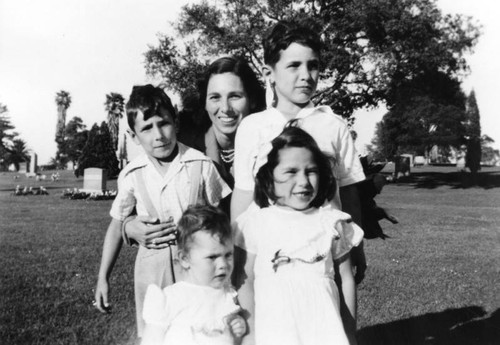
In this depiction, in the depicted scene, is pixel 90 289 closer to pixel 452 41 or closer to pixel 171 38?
pixel 171 38

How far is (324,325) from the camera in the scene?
92.2 inches

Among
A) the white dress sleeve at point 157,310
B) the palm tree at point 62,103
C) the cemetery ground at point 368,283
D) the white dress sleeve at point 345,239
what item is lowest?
the cemetery ground at point 368,283

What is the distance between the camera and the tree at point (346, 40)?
75.3 ft

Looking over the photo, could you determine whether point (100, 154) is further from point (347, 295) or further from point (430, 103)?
point (347, 295)

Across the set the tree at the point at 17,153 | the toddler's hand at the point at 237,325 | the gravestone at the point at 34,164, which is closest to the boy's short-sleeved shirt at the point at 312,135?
the toddler's hand at the point at 237,325

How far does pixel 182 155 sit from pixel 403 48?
77.4 feet

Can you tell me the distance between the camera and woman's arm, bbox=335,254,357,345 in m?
2.49

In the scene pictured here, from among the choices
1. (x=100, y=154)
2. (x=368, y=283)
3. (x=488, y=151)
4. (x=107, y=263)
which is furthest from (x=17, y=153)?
(x=107, y=263)

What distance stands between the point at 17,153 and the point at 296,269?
59392 millimetres

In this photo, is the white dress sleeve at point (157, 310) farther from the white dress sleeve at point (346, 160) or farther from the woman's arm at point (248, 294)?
the white dress sleeve at point (346, 160)

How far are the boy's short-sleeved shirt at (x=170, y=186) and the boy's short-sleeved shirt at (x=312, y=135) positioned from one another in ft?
0.72

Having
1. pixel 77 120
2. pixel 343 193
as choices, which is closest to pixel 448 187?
pixel 343 193

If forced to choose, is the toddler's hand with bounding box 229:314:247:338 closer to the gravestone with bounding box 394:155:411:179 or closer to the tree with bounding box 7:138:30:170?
the gravestone with bounding box 394:155:411:179

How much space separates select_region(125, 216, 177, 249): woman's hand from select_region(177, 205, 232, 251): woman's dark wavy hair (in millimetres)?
58
